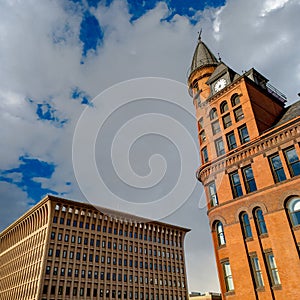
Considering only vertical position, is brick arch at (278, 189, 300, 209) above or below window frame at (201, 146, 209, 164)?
below

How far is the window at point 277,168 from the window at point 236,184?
3.37 m

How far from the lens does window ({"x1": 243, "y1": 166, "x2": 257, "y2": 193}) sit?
25.8 meters

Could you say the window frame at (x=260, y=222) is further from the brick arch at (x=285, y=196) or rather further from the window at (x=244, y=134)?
the window at (x=244, y=134)

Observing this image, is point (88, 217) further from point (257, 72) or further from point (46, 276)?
point (257, 72)

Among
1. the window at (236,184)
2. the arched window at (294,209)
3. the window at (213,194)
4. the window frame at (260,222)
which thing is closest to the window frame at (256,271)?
the window frame at (260,222)

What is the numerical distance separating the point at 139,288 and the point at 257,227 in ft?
233

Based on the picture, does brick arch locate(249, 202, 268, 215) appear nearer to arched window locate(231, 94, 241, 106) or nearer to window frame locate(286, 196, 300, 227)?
window frame locate(286, 196, 300, 227)

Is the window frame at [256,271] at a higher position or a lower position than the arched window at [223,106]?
lower

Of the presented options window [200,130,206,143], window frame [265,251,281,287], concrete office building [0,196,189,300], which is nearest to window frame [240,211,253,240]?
window frame [265,251,281,287]

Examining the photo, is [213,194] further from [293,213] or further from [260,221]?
[293,213]

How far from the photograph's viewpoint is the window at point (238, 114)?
29495 millimetres

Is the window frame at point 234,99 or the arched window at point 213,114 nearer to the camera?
the window frame at point 234,99

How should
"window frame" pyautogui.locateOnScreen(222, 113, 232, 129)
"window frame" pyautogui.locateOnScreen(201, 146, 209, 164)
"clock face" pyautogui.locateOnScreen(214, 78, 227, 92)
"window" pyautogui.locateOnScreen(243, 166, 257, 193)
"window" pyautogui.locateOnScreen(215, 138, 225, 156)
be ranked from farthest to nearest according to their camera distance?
1. "clock face" pyautogui.locateOnScreen(214, 78, 227, 92)
2. "window frame" pyautogui.locateOnScreen(201, 146, 209, 164)
3. "window frame" pyautogui.locateOnScreen(222, 113, 232, 129)
4. "window" pyautogui.locateOnScreen(215, 138, 225, 156)
5. "window" pyautogui.locateOnScreen(243, 166, 257, 193)

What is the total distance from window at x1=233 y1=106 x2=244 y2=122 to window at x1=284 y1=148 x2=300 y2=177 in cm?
643
